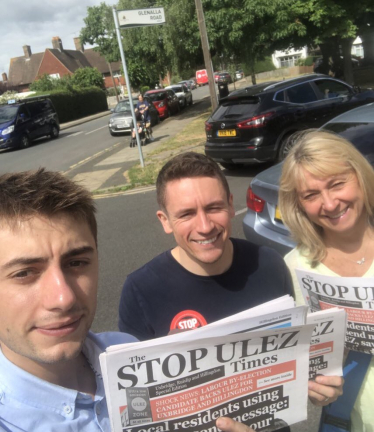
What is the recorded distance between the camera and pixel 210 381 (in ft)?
4.11

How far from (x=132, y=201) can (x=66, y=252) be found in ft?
24.5

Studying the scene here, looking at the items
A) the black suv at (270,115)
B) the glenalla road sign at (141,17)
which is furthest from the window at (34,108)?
the black suv at (270,115)

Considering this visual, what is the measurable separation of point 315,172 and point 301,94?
Answer: 795cm

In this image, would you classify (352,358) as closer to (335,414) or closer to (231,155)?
(335,414)

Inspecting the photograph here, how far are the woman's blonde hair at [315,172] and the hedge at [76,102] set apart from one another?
35643 mm

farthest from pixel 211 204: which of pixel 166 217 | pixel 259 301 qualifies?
pixel 259 301

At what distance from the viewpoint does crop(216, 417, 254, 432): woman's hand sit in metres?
1.25

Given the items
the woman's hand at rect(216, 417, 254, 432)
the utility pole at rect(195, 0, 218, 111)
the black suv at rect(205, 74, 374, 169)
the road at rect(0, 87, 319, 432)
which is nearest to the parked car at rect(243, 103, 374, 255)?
the road at rect(0, 87, 319, 432)

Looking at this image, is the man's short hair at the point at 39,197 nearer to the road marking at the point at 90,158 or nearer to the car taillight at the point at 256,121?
the car taillight at the point at 256,121

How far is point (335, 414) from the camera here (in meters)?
1.79

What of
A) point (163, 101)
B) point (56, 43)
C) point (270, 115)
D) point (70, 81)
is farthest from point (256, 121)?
point (56, 43)

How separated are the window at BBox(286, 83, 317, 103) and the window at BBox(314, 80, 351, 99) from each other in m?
0.26

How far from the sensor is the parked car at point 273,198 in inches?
145

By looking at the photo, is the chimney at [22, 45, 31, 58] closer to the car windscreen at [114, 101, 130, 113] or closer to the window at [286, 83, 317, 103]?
the car windscreen at [114, 101, 130, 113]
